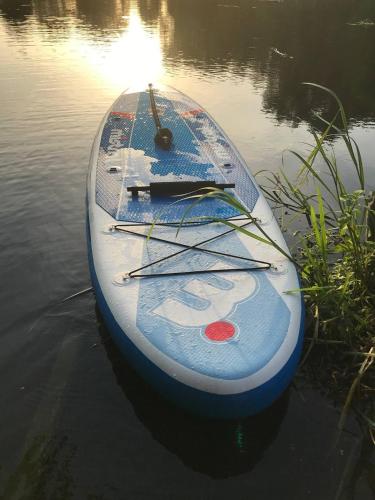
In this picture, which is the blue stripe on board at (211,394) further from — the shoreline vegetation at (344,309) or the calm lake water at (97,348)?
the shoreline vegetation at (344,309)

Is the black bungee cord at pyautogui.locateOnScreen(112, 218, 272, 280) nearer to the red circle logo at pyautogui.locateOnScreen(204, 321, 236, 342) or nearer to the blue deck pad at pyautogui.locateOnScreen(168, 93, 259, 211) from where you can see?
the red circle logo at pyautogui.locateOnScreen(204, 321, 236, 342)

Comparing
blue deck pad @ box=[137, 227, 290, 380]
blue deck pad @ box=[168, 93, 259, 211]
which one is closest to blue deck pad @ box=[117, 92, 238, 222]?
blue deck pad @ box=[168, 93, 259, 211]

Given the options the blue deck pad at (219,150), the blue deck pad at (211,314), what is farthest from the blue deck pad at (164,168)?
the blue deck pad at (211,314)

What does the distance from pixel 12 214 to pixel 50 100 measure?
21.7 feet

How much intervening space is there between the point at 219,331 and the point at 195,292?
0.52 m

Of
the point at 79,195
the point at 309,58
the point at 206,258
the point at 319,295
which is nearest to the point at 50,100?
the point at 79,195

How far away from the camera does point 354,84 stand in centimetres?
1468

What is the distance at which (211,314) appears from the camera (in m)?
3.46

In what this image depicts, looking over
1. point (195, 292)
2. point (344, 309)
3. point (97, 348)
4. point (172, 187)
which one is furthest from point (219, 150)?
point (97, 348)

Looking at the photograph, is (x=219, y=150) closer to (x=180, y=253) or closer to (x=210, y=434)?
(x=180, y=253)

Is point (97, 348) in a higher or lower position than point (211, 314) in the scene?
lower

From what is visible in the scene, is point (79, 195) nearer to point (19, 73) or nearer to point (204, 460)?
point (204, 460)

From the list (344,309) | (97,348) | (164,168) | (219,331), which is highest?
(164,168)

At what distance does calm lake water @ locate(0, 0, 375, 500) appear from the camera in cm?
318
